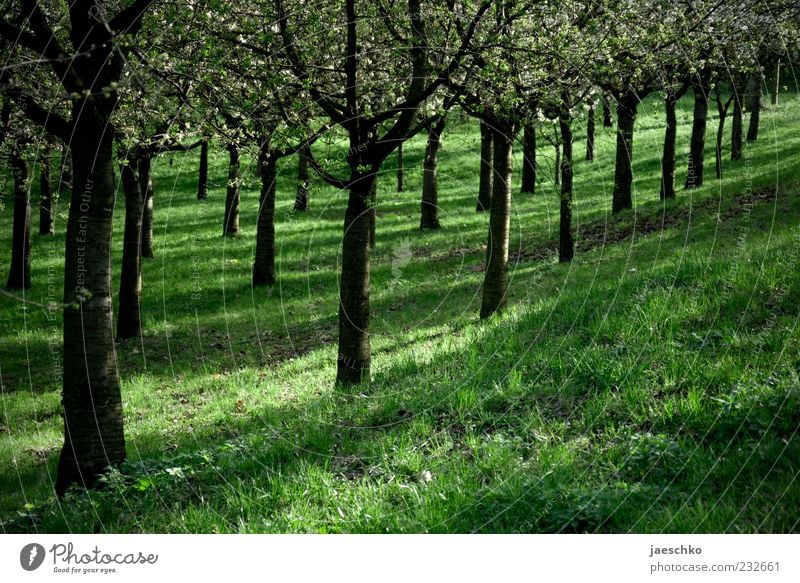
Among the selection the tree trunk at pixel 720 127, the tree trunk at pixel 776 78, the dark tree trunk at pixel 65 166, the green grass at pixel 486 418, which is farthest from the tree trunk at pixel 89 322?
the tree trunk at pixel 720 127

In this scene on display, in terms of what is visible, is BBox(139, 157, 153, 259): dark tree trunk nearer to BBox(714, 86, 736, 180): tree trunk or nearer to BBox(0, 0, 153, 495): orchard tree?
BBox(0, 0, 153, 495): orchard tree

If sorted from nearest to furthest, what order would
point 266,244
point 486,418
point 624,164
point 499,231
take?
point 486,418 < point 499,231 < point 266,244 < point 624,164

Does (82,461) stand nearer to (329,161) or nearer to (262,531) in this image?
(262,531)

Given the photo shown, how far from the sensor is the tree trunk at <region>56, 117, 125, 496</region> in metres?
8.66

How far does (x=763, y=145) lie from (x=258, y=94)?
39.0 metres

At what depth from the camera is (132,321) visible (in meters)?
19.1

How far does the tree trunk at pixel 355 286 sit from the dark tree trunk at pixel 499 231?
4804mm

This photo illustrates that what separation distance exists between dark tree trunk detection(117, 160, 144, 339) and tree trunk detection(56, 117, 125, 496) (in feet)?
31.8

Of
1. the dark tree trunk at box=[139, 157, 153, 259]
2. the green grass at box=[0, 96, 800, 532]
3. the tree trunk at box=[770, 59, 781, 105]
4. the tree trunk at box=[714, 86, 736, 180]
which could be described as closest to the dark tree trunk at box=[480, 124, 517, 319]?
the green grass at box=[0, 96, 800, 532]

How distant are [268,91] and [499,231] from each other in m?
6.90

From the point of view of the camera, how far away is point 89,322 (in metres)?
8.67

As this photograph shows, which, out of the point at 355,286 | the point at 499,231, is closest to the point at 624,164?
the point at 499,231

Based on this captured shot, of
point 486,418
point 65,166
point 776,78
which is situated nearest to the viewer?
point 486,418

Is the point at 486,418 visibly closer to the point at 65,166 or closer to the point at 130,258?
the point at 130,258
